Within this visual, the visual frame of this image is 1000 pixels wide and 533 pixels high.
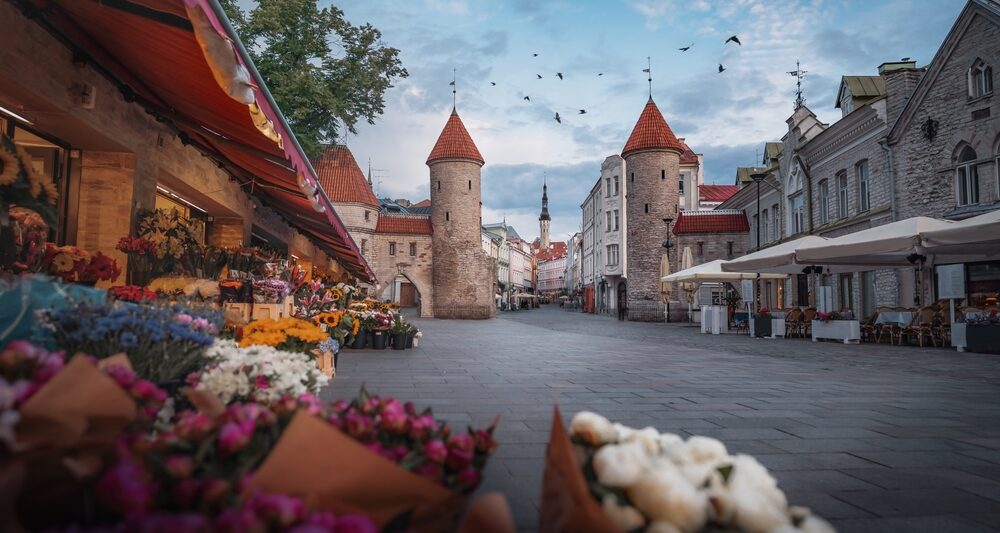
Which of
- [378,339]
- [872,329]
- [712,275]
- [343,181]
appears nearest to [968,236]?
[872,329]

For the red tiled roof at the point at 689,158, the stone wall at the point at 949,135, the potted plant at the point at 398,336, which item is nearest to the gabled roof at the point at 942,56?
the stone wall at the point at 949,135

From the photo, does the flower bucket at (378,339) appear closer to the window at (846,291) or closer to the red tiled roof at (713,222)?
the window at (846,291)

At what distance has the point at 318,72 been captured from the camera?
17.1 metres

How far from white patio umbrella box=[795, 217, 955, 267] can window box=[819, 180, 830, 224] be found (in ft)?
26.8

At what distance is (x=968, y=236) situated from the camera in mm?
9875

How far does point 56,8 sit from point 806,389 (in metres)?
7.45

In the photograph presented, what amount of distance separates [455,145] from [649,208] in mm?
12174

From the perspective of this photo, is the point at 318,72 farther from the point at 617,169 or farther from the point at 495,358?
the point at 617,169

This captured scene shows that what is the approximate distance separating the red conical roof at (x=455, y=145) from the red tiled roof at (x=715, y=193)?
68.0ft

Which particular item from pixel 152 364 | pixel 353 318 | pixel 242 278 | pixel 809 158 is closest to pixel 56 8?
pixel 242 278

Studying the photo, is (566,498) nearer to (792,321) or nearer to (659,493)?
(659,493)

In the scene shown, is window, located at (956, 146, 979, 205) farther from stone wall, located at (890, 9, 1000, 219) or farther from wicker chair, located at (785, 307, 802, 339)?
wicker chair, located at (785, 307, 802, 339)

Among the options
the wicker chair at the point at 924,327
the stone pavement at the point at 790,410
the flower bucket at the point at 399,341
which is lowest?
the stone pavement at the point at 790,410

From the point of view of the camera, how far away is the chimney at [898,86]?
54.6 feet
